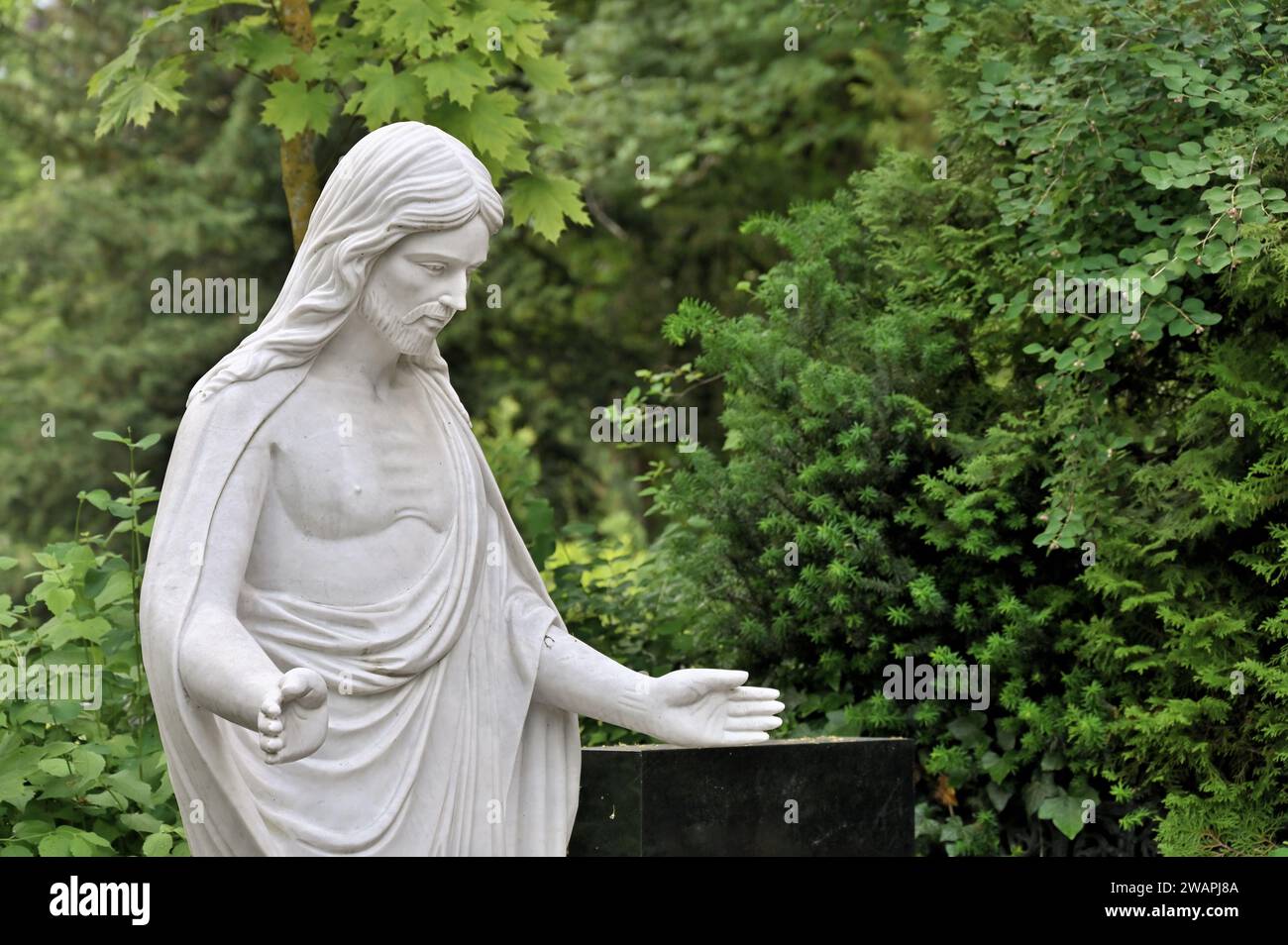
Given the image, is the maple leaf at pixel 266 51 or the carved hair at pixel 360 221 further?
the maple leaf at pixel 266 51

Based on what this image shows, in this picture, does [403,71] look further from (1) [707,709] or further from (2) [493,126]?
(1) [707,709]

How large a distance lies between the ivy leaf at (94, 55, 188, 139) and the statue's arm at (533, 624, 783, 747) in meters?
3.55

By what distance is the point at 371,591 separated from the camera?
3.57 metres

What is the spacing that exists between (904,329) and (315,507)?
3.84m

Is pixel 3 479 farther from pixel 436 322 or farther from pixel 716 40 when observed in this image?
pixel 436 322

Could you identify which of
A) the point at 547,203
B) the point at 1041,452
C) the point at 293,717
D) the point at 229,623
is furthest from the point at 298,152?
the point at 293,717

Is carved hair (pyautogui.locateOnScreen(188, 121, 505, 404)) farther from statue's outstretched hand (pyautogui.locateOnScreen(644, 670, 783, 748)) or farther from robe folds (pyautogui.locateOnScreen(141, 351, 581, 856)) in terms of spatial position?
statue's outstretched hand (pyautogui.locateOnScreen(644, 670, 783, 748))

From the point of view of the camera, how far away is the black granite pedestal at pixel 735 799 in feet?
13.5

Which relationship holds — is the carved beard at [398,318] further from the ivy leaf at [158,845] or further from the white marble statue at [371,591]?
the ivy leaf at [158,845]

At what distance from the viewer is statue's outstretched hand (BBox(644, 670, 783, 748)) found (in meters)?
3.77

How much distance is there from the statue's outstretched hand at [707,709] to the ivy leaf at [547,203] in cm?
338

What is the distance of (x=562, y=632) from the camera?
12.8 ft

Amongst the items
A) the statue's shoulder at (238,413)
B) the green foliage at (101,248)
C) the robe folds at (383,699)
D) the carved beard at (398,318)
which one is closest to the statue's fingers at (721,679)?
the robe folds at (383,699)

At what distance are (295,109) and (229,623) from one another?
3.74 m
